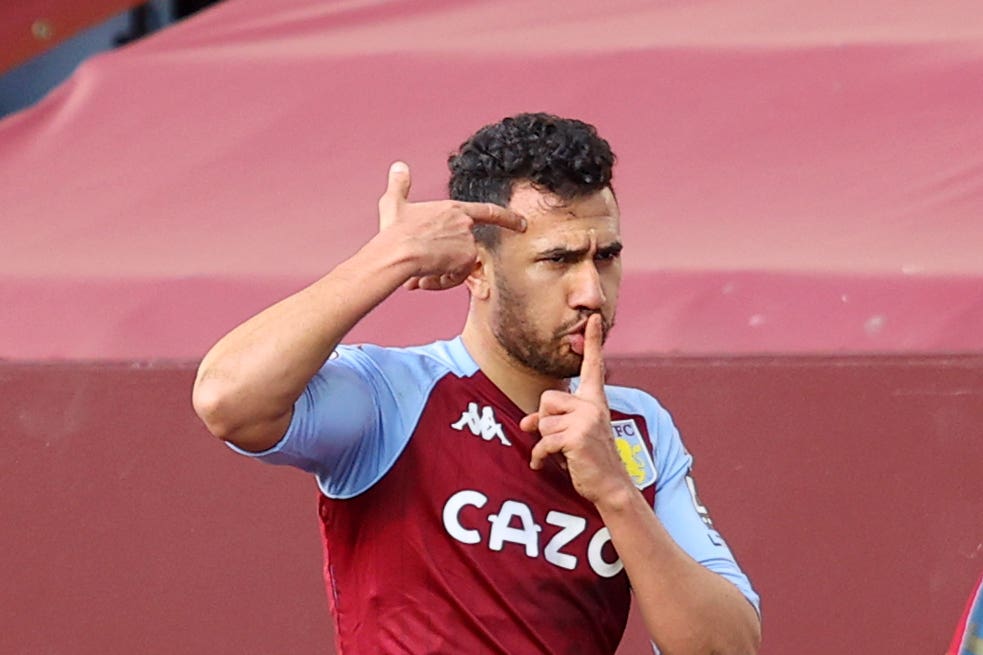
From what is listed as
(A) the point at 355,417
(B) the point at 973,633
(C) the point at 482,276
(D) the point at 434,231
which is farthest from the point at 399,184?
(B) the point at 973,633

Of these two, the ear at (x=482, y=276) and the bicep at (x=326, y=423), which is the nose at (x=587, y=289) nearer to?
the ear at (x=482, y=276)

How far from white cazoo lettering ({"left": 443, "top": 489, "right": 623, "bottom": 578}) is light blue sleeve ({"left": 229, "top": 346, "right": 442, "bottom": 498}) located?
4.7 inches

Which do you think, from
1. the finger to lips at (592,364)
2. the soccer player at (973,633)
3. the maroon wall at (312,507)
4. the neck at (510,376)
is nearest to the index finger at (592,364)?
the finger to lips at (592,364)

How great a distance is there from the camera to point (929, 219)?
13.2 feet

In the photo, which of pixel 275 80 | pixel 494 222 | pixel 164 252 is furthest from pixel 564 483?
pixel 275 80

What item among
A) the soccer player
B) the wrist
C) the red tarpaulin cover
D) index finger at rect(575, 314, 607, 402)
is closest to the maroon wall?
the red tarpaulin cover

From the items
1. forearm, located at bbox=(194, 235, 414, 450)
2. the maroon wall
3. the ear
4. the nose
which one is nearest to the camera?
forearm, located at bbox=(194, 235, 414, 450)

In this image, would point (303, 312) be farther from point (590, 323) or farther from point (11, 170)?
point (11, 170)

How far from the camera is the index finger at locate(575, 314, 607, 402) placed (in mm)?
2412

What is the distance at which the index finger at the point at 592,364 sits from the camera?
7.91ft

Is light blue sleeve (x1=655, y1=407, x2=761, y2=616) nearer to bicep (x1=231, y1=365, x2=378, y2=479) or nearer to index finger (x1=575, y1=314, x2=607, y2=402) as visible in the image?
index finger (x1=575, y1=314, x2=607, y2=402)

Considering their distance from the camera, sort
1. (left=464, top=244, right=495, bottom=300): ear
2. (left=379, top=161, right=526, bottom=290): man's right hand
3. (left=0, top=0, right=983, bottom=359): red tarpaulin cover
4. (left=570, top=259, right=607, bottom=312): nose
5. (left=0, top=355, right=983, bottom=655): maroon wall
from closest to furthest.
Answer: (left=379, top=161, right=526, bottom=290): man's right hand
(left=570, top=259, right=607, bottom=312): nose
(left=464, top=244, right=495, bottom=300): ear
(left=0, top=355, right=983, bottom=655): maroon wall
(left=0, top=0, right=983, bottom=359): red tarpaulin cover

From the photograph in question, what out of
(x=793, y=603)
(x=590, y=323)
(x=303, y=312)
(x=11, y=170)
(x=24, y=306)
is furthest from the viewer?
(x=11, y=170)

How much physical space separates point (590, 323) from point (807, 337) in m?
1.45
